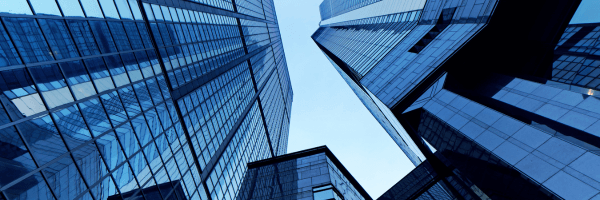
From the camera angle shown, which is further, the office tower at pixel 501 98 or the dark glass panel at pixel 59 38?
the office tower at pixel 501 98

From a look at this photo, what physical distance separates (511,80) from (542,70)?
8.84 feet

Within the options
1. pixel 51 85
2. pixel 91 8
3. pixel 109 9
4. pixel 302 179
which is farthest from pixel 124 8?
pixel 302 179

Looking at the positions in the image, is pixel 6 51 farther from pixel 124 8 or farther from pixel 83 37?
pixel 124 8

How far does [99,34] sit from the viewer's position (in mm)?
17031

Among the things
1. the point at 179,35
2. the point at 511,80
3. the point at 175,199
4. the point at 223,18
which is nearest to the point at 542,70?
the point at 511,80

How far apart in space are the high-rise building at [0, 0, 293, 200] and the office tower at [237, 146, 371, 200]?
3.53m

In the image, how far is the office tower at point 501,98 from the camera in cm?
1433

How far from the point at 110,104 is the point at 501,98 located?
25104 mm

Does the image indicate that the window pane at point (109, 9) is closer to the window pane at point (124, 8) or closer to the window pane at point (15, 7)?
the window pane at point (124, 8)

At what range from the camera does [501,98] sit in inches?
806

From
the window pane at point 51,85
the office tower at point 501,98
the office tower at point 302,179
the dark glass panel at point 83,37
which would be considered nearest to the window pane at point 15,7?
the window pane at point 51,85

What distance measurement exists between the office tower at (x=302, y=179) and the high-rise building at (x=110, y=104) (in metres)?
3.53

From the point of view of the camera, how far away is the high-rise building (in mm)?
10891

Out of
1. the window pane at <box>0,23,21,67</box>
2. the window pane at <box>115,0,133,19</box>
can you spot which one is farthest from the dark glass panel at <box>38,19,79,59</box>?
the window pane at <box>115,0,133,19</box>
